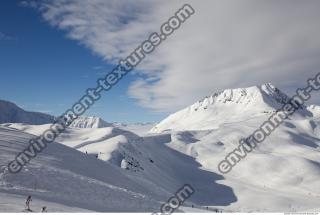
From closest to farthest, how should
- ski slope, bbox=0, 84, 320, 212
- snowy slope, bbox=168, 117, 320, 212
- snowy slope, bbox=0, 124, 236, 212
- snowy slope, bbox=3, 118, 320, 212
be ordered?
1. snowy slope, bbox=0, 124, 236, 212
2. ski slope, bbox=0, 84, 320, 212
3. snowy slope, bbox=3, 118, 320, 212
4. snowy slope, bbox=168, 117, 320, 212

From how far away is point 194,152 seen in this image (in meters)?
149

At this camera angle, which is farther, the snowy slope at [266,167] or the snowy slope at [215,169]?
the snowy slope at [266,167]

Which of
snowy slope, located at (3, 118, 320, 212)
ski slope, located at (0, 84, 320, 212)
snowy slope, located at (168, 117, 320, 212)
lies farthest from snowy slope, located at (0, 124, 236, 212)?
snowy slope, located at (168, 117, 320, 212)

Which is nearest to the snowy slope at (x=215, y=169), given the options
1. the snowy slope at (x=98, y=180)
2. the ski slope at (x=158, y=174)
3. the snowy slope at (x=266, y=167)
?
the snowy slope at (x=266, y=167)

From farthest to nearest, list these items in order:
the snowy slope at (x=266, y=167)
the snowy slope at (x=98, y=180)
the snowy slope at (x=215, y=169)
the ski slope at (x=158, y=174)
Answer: the snowy slope at (x=266, y=167) < the snowy slope at (x=215, y=169) < the ski slope at (x=158, y=174) < the snowy slope at (x=98, y=180)

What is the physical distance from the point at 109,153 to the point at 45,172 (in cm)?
6217

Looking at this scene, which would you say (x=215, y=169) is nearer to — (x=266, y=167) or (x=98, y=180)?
(x=266, y=167)

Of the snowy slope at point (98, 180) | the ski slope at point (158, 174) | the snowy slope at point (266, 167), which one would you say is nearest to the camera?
the snowy slope at point (98, 180)

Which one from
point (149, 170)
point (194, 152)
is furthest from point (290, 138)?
point (149, 170)

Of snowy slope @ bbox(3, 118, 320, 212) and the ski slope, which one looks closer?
the ski slope

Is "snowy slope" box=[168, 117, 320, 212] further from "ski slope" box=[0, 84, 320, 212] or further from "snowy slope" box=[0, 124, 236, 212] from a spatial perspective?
"snowy slope" box=[0, 124, 236, 212]

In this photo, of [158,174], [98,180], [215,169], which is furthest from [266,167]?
[98,180]

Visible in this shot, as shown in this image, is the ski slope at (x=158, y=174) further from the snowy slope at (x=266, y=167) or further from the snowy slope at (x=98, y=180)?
the snowy slope at (x=266, y=167)

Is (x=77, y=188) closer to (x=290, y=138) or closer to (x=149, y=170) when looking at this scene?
(x=149, y=170)
